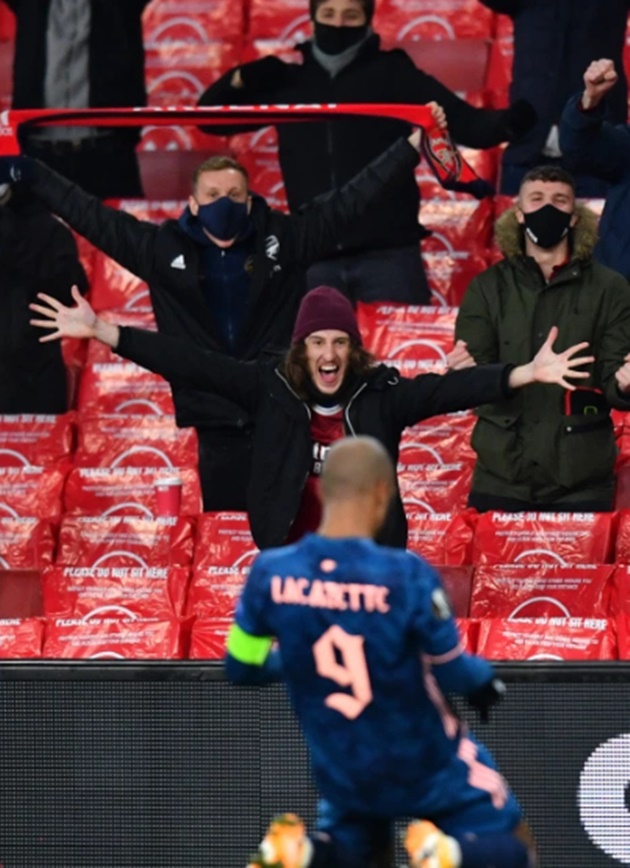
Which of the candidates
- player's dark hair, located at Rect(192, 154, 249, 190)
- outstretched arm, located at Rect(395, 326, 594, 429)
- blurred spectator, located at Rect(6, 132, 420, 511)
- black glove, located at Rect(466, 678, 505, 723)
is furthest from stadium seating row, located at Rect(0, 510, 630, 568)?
black glove, located at Rect(466, 678, 505, 723)

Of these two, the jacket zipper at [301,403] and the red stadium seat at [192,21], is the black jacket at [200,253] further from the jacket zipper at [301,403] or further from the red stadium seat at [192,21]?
the red stadium seat at [192,21]

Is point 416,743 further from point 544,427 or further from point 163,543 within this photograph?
point 163,543

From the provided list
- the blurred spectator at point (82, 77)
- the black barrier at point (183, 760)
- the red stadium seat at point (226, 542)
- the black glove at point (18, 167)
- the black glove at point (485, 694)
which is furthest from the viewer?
the blurred spectator at point (82, 77)

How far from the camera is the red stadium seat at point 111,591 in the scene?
29.6ft

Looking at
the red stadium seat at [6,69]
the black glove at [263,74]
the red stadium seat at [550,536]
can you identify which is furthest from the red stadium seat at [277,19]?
the red stadium seat at [550,536]

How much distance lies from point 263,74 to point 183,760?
423 cm

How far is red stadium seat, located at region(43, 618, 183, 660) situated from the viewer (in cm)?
860

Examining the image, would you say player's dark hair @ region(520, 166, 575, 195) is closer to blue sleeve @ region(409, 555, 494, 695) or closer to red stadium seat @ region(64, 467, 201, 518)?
red stadium seat @ region(64, 467, 201, 518)

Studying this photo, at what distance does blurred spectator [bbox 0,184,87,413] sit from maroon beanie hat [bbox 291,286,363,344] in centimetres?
261

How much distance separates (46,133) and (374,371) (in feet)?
11.6

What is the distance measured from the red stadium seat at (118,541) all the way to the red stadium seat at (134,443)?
0.59 metres

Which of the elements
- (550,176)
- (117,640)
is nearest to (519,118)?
(550,176)

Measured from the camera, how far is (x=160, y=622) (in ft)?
28.5

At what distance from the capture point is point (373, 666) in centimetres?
580
